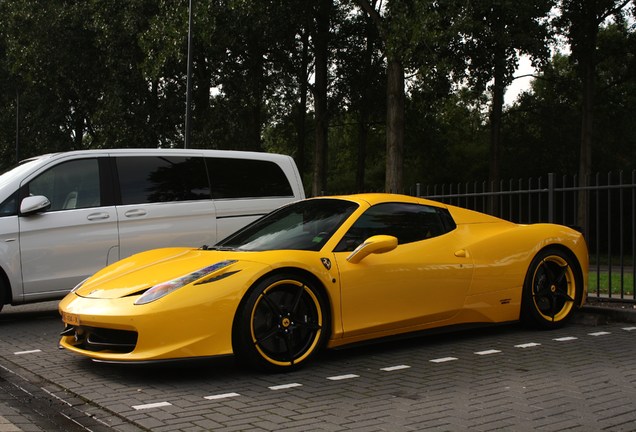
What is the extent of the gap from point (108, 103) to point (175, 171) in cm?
2114

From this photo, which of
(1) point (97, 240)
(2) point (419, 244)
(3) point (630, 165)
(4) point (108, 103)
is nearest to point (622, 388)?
(2) point (419, 244)

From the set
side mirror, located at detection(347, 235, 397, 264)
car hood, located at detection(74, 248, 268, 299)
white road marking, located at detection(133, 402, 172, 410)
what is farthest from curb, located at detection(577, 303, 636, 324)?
white road marking, located at detection(133, 402, 172, 410)

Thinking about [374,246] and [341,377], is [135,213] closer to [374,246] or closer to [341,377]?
[374,246]

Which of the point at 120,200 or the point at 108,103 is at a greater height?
the point at 108,103

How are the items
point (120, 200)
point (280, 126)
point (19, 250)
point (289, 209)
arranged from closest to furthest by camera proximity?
point (289, 209) < point (19, 250) < point (120, 200) < point (280, 126)

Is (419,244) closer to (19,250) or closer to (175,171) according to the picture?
(175,171)

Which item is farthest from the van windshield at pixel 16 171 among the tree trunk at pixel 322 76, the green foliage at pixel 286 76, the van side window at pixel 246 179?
the tree trunk at pixel 322 76

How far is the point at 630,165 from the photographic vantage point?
114 feet

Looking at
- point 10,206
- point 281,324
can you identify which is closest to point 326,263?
point 281,324

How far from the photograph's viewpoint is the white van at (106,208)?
779 centimetres

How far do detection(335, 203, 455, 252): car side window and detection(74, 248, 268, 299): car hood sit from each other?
2.89 ft

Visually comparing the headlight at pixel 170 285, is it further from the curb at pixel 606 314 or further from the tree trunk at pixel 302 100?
the tree trunk at pixel 302 100

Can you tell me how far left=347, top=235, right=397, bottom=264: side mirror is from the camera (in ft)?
18.1

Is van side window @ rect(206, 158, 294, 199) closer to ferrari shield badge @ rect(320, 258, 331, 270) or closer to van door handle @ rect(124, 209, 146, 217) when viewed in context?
van door handle @ rect(124, 209, 146, 217)
